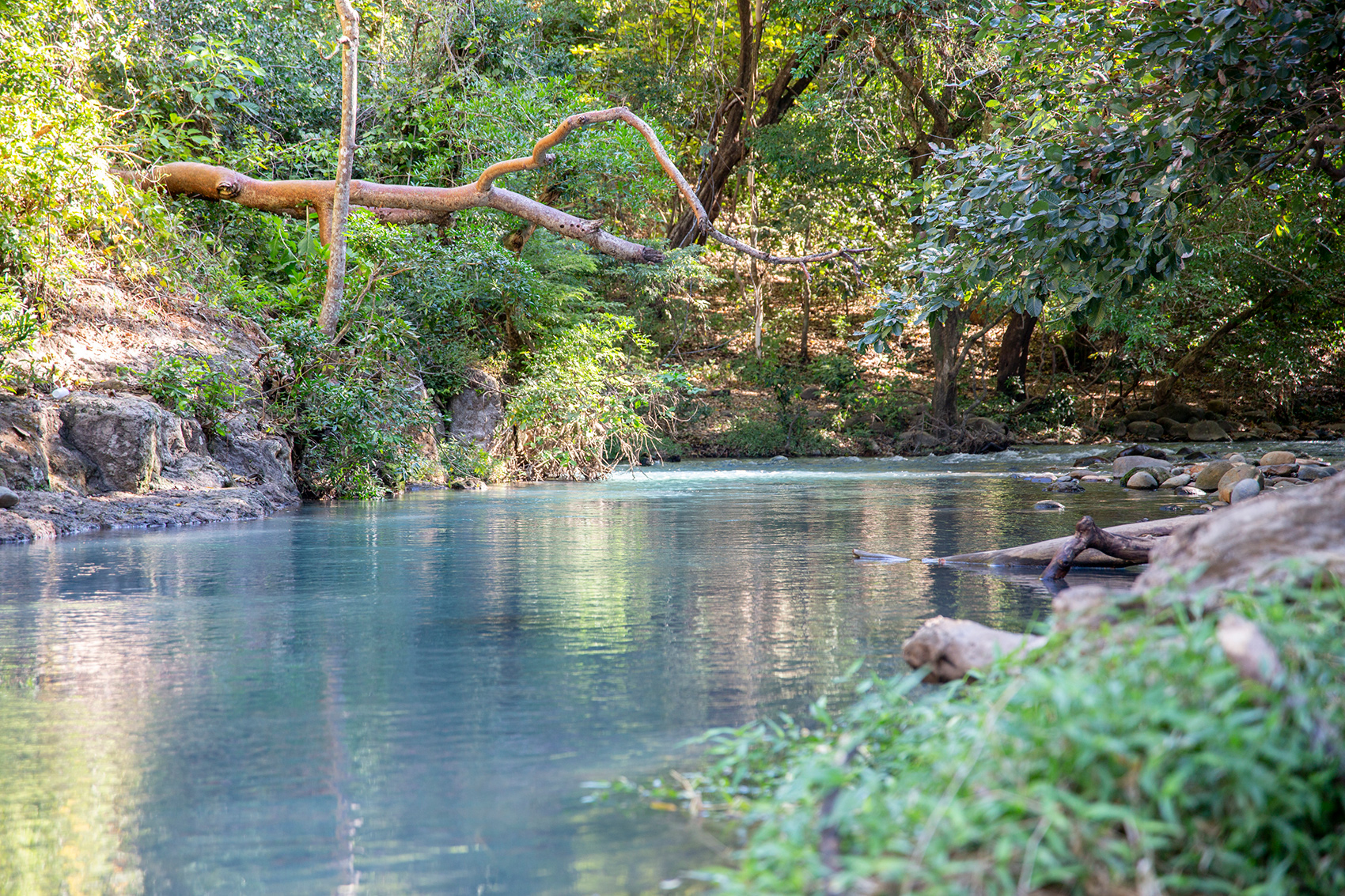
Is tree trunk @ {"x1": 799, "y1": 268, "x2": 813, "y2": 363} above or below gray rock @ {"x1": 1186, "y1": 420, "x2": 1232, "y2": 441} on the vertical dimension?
above

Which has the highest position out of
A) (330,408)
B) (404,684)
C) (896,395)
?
(896,395)

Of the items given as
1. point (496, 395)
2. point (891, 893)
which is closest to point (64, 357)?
point (496, 395)

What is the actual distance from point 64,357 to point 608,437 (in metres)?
8.67

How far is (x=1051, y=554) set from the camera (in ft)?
20.6

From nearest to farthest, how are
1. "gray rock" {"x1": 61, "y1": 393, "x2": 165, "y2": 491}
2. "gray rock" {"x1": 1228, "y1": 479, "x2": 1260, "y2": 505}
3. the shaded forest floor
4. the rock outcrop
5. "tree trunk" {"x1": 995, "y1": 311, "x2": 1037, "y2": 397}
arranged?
the rock outcrop, "gray rock" {"x1": 61, "y1": 393, "x2": 165, "y2": 491}, "gray rock" {"x1": 1228, "y1": 479, "x2": 1260, "y2": 505}, the shaded forest floor, "tree trunk" {"x1": 995, "y1": 311, "x2": 1037, "y2": 397}

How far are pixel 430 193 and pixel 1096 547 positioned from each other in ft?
37.2

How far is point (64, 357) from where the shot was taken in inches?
387

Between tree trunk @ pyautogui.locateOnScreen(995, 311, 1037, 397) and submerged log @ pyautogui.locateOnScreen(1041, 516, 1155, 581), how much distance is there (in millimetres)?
18885

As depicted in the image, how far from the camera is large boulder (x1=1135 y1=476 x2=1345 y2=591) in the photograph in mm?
2369

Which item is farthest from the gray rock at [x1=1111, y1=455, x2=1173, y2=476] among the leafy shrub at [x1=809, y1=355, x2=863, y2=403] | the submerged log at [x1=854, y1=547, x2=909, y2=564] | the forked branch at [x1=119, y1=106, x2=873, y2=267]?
the leafy shrub at [x1=809, y1=355, x2=863, y2=403]

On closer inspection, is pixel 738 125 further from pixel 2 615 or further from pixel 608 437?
pixel 2 615

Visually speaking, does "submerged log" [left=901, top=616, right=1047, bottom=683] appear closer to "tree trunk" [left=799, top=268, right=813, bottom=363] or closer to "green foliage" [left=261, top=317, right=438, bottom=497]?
"green foliage" [left=261, top=317, right=438, bottom=497]

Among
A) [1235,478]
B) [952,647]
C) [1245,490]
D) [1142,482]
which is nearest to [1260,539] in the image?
[952,647]

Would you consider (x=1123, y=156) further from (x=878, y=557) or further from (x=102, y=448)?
(x=102, y=448)
